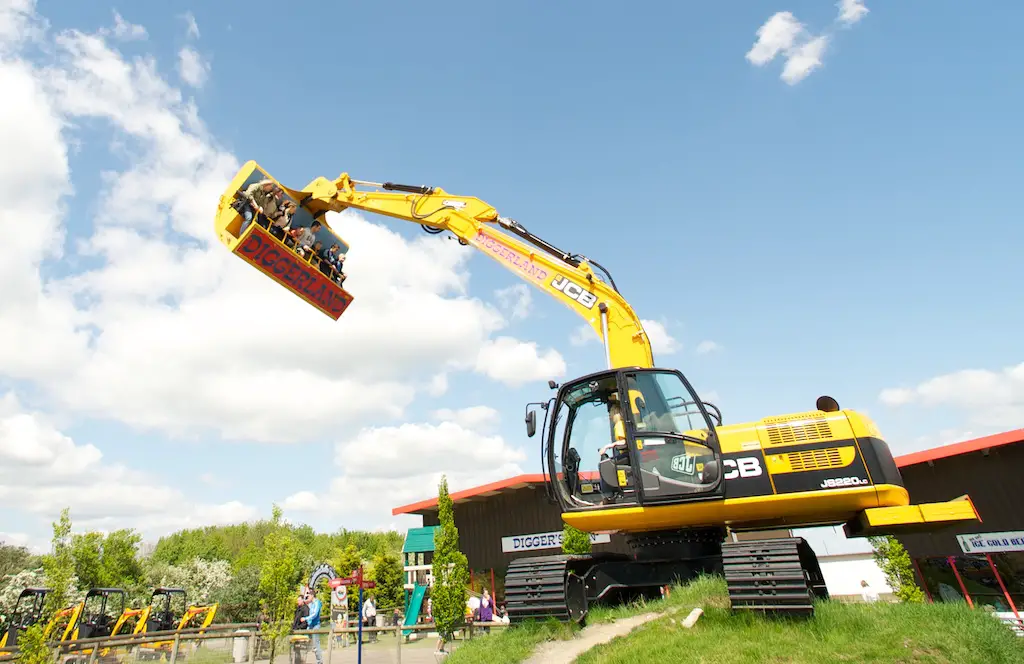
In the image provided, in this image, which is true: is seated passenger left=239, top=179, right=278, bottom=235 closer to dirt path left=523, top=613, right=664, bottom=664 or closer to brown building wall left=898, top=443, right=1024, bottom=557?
dirt path left=523, top=613, right=664, bottom=664

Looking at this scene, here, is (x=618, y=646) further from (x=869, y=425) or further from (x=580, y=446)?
(x=869, y=425)

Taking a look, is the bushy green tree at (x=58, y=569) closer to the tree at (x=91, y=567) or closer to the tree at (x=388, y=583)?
the tree at (x=91, y=567)

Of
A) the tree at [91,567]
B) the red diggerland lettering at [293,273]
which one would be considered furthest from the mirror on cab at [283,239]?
the tree at [91,567]

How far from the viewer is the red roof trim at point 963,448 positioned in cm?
1558

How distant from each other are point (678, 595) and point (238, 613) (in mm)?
38400

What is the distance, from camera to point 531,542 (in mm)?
26062

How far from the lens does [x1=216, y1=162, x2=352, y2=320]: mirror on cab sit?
38.6 ft


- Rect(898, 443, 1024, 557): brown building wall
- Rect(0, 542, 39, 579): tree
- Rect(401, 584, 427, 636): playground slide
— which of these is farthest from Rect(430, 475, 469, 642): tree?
Rect(0, 542, 39, 579): tree

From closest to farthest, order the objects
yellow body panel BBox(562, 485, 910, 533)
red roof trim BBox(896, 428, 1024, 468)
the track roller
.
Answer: yellow body panel BBox(562, 485, 910, 533)
the track roller
red roof trim BBox(896, 428, 1024, 468)

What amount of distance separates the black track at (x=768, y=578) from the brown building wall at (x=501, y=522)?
18847mm

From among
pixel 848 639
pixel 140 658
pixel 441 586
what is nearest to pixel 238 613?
pixel 140 658

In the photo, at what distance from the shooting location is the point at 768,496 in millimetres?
7016

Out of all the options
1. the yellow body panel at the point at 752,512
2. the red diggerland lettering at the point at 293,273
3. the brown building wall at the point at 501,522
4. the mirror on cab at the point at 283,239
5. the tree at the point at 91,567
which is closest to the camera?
the yellow body panel at the point at 752,512

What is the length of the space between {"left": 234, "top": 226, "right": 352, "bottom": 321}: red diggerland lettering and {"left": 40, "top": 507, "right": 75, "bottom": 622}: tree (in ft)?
18.7
